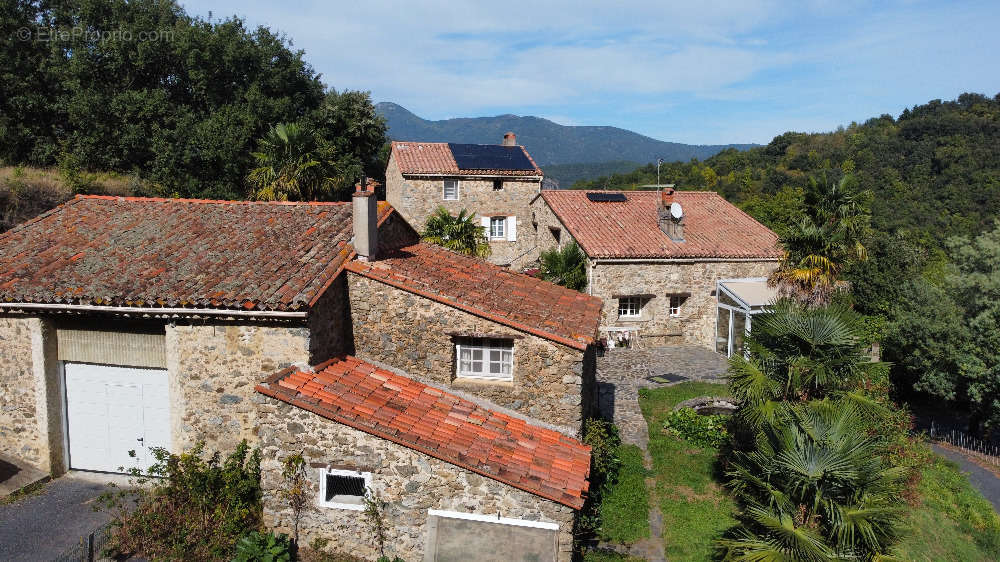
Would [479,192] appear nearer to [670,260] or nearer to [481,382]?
[670,260]

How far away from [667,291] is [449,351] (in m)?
16.3

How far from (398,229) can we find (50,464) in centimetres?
853

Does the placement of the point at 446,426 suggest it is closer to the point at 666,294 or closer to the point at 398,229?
the point at 398,229

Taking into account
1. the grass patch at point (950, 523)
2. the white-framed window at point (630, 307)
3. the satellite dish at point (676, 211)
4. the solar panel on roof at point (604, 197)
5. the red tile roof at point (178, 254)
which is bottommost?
the grass patch at point (950, 523)

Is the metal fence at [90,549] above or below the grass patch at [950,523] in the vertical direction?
above

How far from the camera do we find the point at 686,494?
13.2 metres

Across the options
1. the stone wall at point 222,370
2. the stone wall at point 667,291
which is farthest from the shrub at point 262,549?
the stone wall at point 667,291

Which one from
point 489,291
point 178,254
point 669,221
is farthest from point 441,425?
point 669,221

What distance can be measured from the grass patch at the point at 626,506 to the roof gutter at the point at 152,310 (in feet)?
23.2

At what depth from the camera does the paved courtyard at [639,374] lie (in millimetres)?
16859

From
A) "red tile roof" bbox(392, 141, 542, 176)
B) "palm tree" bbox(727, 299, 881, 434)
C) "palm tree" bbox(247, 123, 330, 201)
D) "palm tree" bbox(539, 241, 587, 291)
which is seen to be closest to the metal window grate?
"palm tree" bbox(727, 299, 881, 434)

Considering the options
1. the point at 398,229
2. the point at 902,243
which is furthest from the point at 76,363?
the point at 902,243

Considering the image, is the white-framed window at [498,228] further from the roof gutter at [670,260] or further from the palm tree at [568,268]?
the roof gutter at [670,260]

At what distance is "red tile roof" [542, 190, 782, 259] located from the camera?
25.4m
